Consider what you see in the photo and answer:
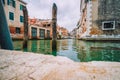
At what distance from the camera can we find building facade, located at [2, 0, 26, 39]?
758 inches

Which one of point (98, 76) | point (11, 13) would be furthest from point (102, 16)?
point (11, 13)

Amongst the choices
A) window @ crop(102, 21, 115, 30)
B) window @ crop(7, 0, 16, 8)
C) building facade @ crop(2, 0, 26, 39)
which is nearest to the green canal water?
window @ crop(102, 21, 115, 30)

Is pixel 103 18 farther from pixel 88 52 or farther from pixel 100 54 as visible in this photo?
pixel 100 54

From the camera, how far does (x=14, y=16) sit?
2081cm

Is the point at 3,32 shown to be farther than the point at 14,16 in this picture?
No

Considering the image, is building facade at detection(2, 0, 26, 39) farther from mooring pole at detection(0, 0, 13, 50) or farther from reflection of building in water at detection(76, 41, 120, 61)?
mooring pole at detection(0, 0, 13, 50)

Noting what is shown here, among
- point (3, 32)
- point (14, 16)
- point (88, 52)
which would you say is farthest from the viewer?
point (14, 16)

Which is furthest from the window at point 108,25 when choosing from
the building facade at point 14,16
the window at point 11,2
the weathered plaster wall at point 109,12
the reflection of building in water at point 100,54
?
the window at point 11,2

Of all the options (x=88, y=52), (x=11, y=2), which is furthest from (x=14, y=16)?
(x=88, y=52)

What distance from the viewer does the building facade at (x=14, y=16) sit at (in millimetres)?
19266

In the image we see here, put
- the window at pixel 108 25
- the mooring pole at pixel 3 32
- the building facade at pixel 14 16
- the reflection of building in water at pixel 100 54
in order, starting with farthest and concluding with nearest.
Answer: the building facade at pixel 14 16, the window at pixel 108 25, the reflection of building in water at pixel 100 54, the mooring pole at pixel 3 32

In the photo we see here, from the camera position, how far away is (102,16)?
13320 mm

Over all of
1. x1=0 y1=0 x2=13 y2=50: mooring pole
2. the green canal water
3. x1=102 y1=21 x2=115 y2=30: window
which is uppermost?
x1=102 y1=21 x2=115 y2=30: window

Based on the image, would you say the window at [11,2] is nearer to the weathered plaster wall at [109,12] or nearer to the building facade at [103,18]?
the building facade at [103,18]
